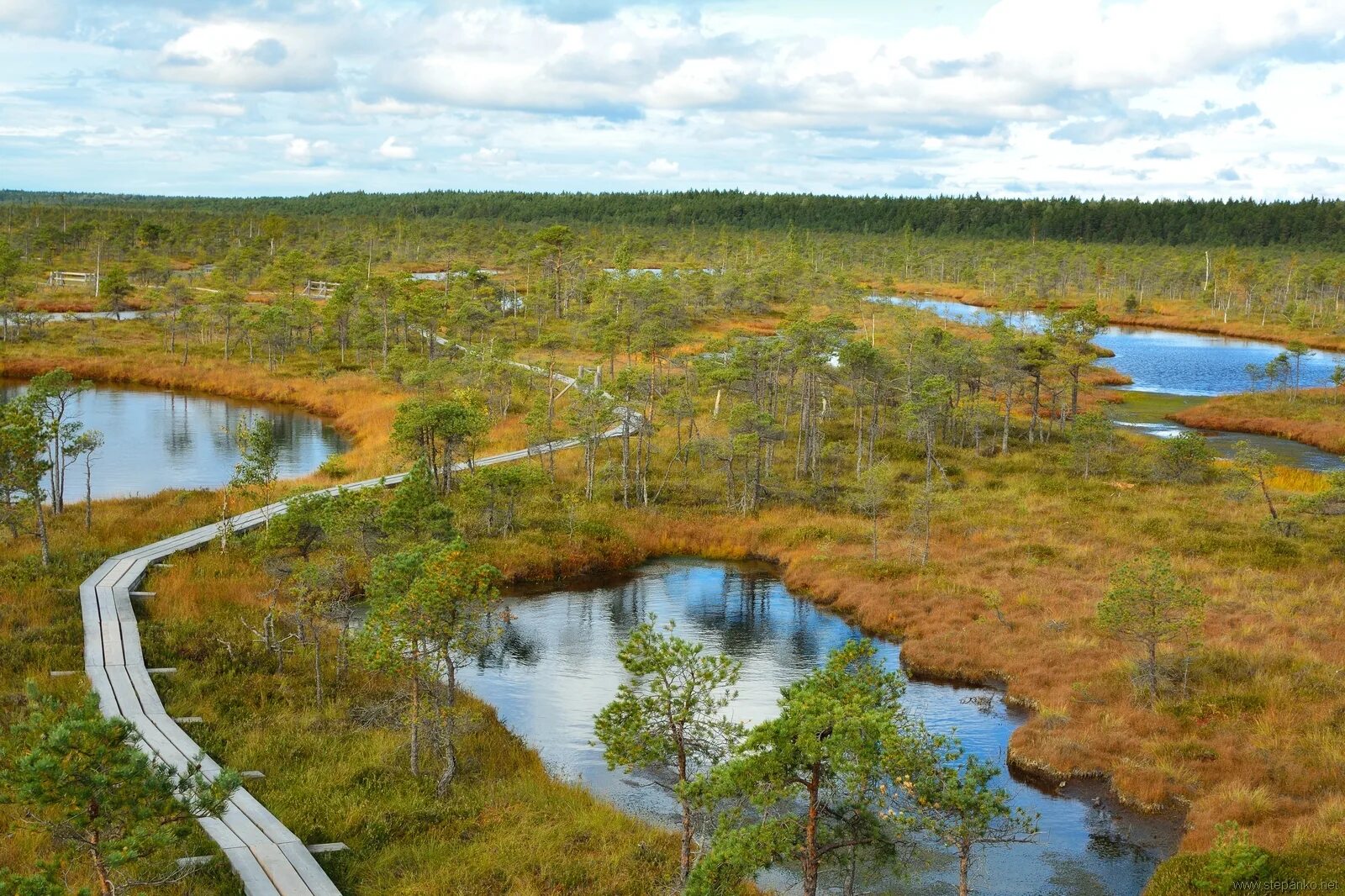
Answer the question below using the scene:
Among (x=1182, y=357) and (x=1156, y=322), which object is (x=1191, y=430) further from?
(x=1156, y=322)

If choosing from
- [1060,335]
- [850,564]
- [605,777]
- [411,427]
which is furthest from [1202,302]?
[605,777]

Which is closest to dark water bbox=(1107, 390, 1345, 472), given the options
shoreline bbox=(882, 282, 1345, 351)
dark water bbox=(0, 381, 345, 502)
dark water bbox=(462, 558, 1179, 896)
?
shoreline bbox=(882, 282, 1345, 351)

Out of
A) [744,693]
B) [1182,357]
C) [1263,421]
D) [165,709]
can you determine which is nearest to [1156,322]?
[1182,357]

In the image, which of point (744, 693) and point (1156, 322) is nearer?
point (744, 693)

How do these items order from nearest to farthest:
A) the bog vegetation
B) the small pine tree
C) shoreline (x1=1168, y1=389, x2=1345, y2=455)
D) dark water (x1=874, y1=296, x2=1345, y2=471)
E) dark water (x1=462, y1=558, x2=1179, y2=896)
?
the small pine tree → the bog vegetation → dark water (x1=462, y1=558, x2=1179, y2=896) → dark water (x1=874, y1=296, x2=1345, y2=471) → shoreline (x1=1168, y1=389, x2=1345, y2=455)

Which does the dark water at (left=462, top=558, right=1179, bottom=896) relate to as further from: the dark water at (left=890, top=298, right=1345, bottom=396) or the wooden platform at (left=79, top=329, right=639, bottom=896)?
the dark water at (left=890, top=298, right=1345, bottom=396)

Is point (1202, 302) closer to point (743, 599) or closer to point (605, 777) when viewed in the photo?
point (743, 599)
